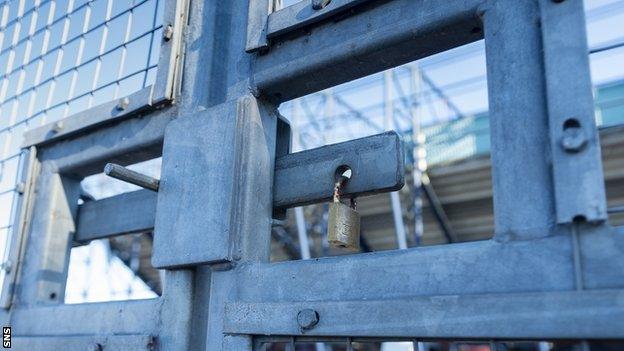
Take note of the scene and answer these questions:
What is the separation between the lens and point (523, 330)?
1.91 metres

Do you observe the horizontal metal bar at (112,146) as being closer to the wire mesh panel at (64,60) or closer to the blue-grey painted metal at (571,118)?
the wire mesh panel at (64,60)

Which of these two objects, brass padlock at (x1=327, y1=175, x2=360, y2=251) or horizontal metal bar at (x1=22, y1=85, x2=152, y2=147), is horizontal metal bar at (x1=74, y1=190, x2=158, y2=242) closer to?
horizontal metal bar at (x1=22, y1=85, x2=152, y2=147)

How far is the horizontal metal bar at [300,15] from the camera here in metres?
2.78

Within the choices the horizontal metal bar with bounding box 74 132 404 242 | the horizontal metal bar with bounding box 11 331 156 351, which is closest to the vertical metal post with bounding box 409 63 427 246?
the horizontal metal bar with bounding box 74 132 404 242

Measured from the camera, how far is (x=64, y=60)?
4562mm

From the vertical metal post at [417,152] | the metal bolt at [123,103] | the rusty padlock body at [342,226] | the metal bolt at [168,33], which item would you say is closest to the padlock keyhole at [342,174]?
the rusty padlock body at [342,226]

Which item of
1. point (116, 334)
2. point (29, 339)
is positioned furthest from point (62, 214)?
point (116, 334)

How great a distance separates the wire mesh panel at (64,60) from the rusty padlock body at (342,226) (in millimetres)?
1803

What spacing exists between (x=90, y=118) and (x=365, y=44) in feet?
7.10

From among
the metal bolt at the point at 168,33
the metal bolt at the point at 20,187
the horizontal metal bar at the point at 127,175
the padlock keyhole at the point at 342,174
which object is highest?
the metal bolt at the point at 168,33

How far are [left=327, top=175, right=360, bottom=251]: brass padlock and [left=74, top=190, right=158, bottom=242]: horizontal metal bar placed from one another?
1.43m

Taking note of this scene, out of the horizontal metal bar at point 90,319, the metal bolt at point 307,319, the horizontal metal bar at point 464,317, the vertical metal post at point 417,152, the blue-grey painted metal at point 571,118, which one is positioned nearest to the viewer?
the horizontal metal bar at point 464,317

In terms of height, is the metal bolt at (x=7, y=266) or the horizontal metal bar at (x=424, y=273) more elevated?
the metal bolt at (x=7, y=266)

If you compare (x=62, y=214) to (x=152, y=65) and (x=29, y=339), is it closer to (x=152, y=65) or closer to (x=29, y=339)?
(x=29, y=339)
